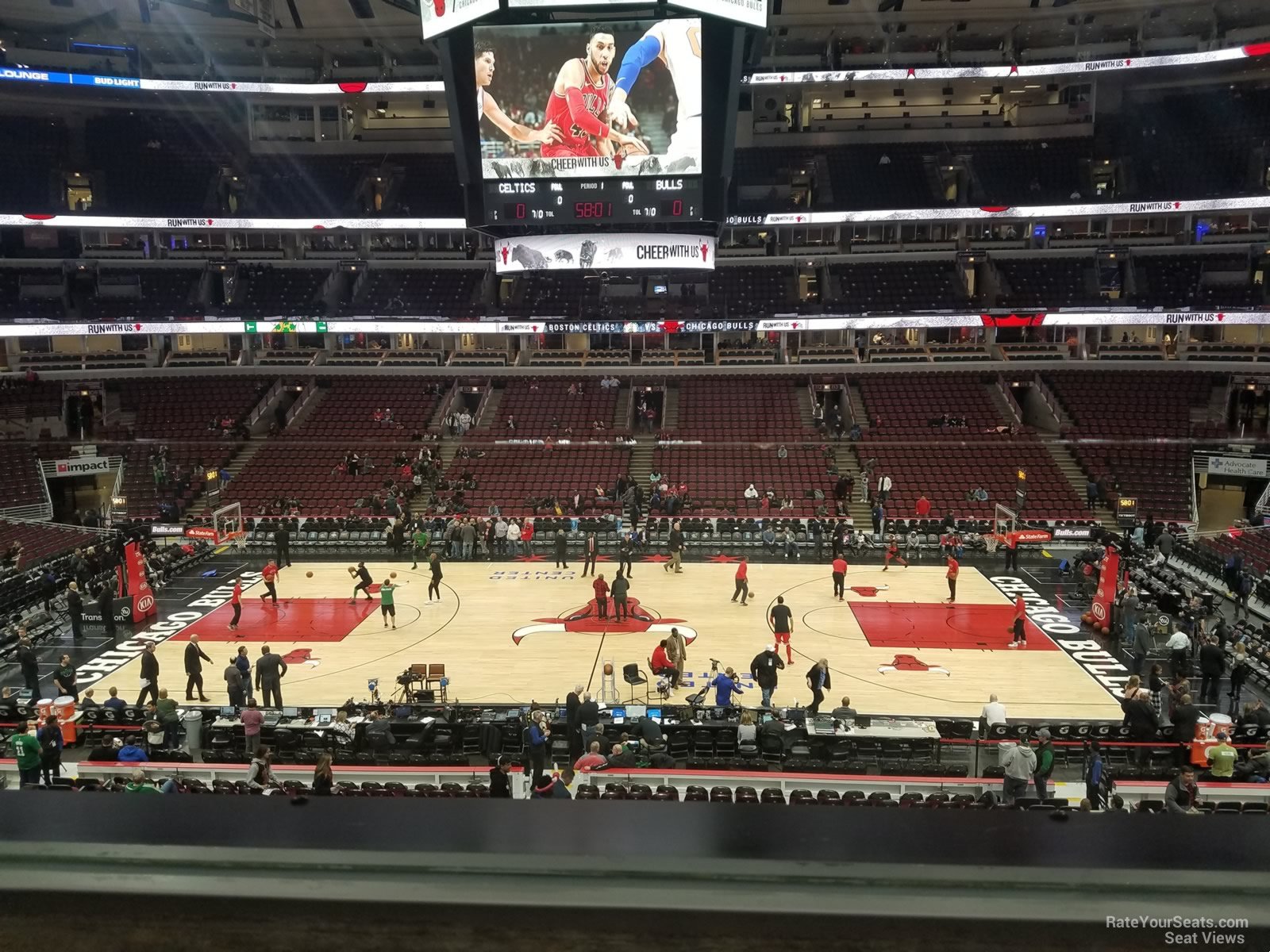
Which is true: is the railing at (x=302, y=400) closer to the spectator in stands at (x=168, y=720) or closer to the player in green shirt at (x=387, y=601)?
the player in green shirt at (x=387, y=601)

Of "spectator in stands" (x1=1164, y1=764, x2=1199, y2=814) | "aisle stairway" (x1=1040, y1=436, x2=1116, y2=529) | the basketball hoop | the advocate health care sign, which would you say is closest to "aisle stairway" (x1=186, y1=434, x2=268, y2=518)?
the basketball hoop

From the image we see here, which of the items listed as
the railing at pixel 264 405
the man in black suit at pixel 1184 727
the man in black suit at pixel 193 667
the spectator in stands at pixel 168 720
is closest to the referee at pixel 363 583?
the man in black suit at pixel 193 667

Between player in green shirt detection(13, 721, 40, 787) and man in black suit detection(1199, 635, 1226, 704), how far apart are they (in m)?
18.2

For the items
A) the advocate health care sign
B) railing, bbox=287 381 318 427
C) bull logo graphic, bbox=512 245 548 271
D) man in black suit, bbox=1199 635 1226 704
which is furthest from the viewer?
railing, bbox=287 381 318 427

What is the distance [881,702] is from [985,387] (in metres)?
25.9

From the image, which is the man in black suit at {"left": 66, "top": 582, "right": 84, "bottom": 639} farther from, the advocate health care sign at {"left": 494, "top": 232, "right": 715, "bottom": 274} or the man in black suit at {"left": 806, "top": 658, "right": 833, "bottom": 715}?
the man in black suit at {"left": 806, "top": 658, "right": 833, "bottom": 715}

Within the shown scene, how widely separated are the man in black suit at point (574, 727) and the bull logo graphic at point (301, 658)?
24.1 ft

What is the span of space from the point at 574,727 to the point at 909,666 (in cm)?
774

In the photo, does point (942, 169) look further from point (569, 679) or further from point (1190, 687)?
point (569, 679)

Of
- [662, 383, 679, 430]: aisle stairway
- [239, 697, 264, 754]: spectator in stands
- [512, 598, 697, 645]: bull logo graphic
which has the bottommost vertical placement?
[512, 598, 697, 645]: bull logo graphic

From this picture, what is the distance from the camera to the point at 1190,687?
16047 millimetres

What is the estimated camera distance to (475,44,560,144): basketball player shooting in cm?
1573

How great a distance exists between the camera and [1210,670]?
1512 cm

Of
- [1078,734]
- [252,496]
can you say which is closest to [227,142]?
[252,496]
